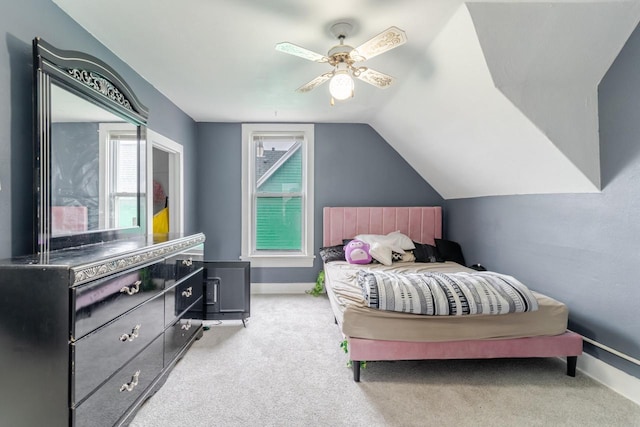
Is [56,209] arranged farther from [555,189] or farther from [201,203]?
[555,189]

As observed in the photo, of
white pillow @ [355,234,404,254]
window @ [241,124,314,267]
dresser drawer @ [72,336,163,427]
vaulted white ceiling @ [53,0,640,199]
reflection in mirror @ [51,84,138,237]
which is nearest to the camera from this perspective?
dresser drawer @ [72,336,163,427]

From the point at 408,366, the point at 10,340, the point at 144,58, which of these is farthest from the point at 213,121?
the point at 408,366

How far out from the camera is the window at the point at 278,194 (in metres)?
4.07

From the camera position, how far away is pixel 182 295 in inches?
88.5

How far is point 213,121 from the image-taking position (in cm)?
404

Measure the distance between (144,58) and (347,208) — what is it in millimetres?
2683

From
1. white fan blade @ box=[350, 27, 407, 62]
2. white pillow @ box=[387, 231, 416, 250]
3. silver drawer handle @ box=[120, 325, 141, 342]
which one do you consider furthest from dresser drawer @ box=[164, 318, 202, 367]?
white pillow @ box=[387, 231, 416, 250]

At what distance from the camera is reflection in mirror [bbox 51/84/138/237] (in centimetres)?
164

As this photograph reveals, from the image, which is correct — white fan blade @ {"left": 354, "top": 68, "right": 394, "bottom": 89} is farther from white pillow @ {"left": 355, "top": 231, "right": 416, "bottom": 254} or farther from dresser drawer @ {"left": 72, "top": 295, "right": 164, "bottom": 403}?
dresser drawer @ {"left": 72, "top": 295, "right": 164, "bottom": 403}

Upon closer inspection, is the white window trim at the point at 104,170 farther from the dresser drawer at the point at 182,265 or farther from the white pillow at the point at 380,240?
the white pillow at the point at 380,240

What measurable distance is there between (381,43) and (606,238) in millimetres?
2001

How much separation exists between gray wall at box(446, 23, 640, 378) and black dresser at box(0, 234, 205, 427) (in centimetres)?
299

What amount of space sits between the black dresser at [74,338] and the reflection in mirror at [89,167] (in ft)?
0.83

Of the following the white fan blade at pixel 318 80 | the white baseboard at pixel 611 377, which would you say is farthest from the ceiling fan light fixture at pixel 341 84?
the white baseboard at pixel 611 377
